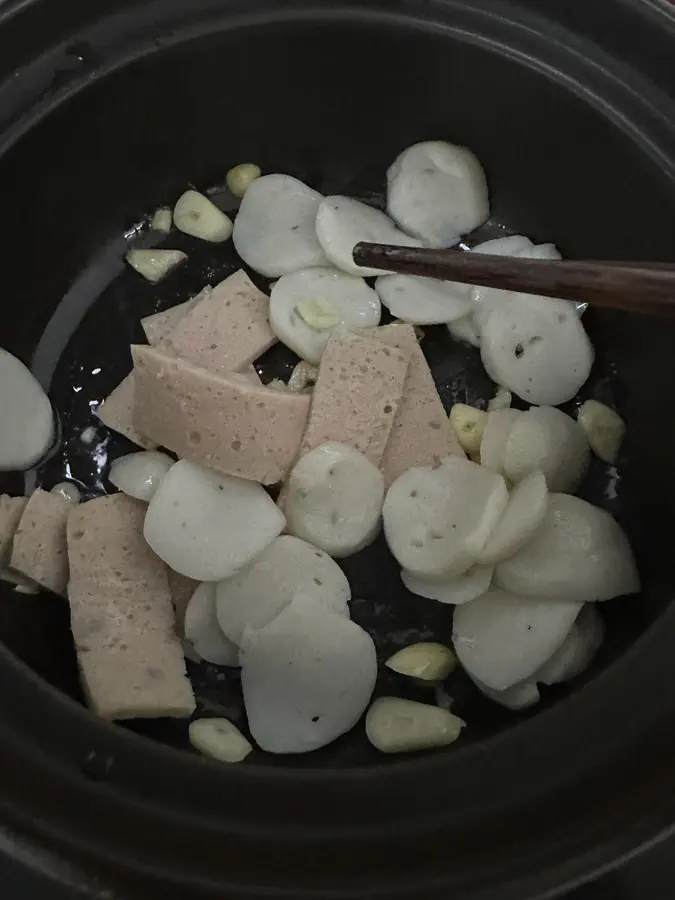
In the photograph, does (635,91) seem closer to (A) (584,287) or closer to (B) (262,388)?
(A) (584,287)

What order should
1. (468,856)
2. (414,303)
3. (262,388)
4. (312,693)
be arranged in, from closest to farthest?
(468,856)
(312,693)
(262,388)
(414,303)

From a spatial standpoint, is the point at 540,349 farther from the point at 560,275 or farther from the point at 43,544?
the point at 43,544

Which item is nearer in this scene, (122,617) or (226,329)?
(122,617)

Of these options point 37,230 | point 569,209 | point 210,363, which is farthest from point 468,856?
point 37,230

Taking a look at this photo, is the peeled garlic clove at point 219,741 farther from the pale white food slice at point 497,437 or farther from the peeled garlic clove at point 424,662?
the pale white food slice at point 497,437

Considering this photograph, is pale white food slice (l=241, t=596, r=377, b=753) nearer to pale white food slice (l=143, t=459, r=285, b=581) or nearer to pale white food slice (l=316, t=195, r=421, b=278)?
pale white food slice (l=143, t=459, r=285, b=581)

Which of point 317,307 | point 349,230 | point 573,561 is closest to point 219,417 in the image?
point 317,307

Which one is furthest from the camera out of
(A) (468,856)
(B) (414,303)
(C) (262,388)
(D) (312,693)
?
(B) (414,303)

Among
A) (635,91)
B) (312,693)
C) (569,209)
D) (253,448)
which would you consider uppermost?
(635,91)
